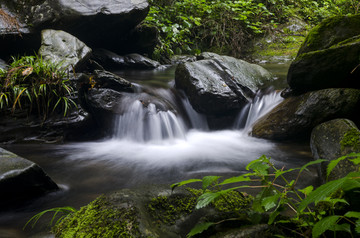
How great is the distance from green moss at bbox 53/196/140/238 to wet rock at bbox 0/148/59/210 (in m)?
1.20

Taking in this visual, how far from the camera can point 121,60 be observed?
28.5ft

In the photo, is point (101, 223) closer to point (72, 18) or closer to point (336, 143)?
point (336, 143)

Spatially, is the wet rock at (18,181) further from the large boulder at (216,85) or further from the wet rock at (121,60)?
the wet rock at (121,60)

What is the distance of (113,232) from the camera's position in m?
1.20

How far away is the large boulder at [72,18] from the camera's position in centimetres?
582

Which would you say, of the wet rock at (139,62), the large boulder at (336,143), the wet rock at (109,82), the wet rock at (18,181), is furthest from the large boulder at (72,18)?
the large boulder at (336,143)

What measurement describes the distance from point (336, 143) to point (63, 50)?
5.55m

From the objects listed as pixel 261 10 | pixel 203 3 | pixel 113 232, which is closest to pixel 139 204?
pixel 113 232

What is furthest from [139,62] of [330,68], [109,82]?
[330,68]

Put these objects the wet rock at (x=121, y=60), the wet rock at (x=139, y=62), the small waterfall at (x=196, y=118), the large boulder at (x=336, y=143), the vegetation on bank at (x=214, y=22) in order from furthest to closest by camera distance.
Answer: the vegetation on bank at (x=214, y=22) < the wet rock at (x=139, y=62) < the wet rock at (x=121, y=60) < the small waterfall at (x=196, y=118) < the large boulder at (x=336, y=143)

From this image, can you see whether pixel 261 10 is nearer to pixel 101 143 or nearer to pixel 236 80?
pixel 236 80

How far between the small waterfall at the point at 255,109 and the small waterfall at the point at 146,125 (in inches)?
58.4

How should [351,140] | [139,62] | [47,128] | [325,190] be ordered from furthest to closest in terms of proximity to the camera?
1. [139,62]
2. [47,128]
3. [351,140]
4. [325,190]

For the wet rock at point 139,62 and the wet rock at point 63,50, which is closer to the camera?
the wet rock at point 63,50
